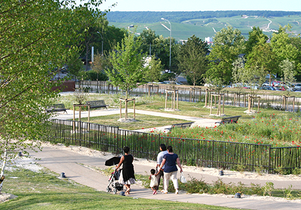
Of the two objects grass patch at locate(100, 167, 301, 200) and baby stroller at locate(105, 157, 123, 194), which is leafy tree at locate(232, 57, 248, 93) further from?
baby stroller at locate(105, 157, 123, 194)

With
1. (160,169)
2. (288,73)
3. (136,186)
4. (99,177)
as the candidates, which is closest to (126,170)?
(160,169)

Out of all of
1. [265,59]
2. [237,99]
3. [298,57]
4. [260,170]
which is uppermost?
[298,57]

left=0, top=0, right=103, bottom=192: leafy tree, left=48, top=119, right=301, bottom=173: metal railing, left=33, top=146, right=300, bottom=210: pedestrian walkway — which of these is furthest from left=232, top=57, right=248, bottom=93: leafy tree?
left=0, top=0, right=103, bottom=192: leafy tree

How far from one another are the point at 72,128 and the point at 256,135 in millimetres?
9437

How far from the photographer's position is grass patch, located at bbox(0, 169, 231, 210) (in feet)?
25.5

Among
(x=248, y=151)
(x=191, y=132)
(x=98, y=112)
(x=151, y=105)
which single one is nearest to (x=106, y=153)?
(x=191, y=132)

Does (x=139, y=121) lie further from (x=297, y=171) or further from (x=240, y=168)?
(x=297, y=171)

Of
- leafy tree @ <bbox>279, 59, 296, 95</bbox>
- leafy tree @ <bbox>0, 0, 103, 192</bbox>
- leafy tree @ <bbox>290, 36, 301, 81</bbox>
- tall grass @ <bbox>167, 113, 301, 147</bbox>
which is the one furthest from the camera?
leafy tree @ <bbox>290, 36, 301, 81</bbox>

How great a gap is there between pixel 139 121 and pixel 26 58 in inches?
583

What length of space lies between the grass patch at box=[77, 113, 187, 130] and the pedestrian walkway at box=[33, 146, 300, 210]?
6.21m

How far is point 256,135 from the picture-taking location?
57.1ft

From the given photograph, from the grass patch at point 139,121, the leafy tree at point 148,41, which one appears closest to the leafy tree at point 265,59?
the leafy tree at point 148,41

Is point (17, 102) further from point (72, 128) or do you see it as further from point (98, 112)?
point (98, 112)

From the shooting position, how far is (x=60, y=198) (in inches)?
332
